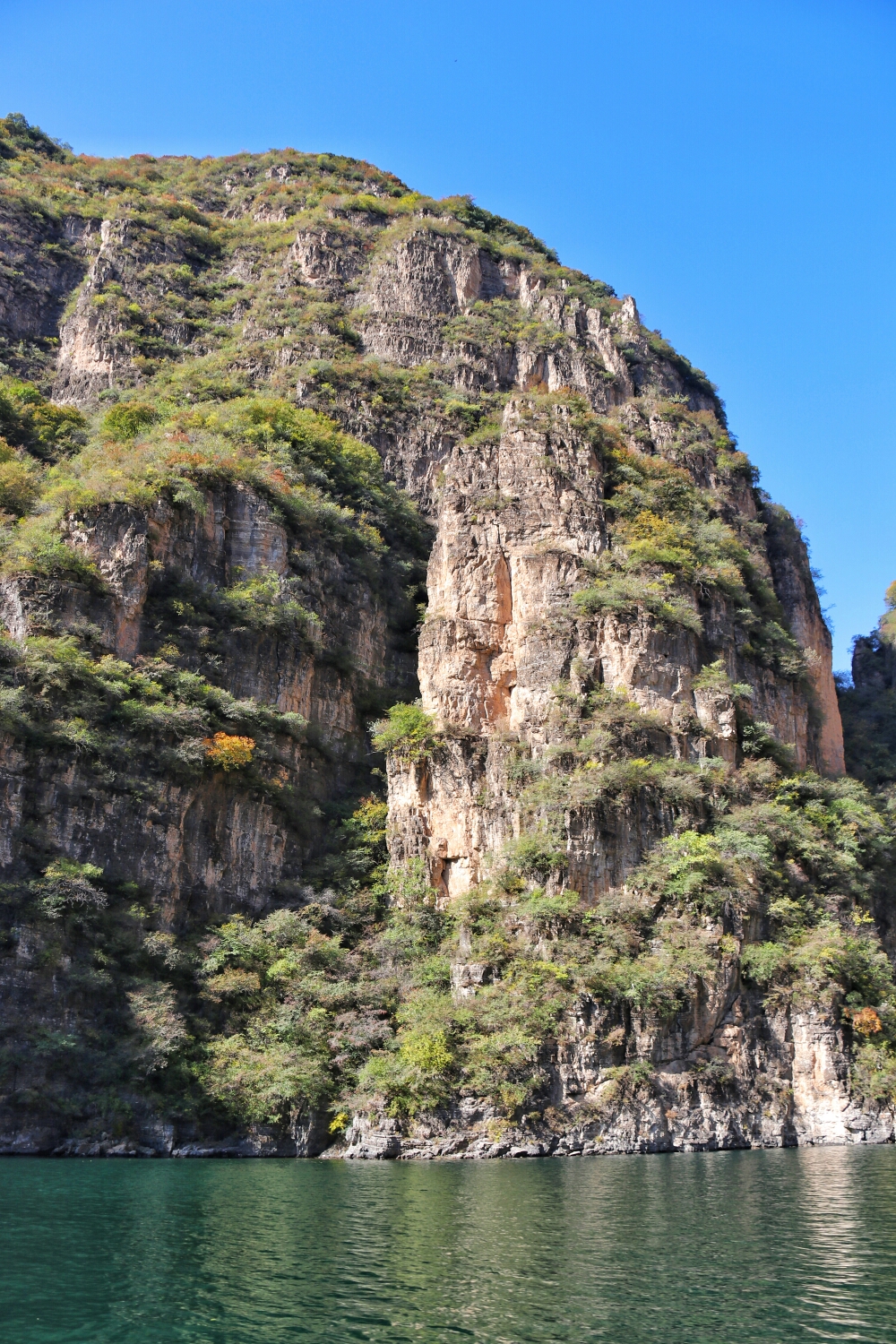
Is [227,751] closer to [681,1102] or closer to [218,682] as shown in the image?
[218,682]

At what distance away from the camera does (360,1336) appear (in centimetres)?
1111

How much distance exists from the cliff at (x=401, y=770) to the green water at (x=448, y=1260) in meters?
8.65

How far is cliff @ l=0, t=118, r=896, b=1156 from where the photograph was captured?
31500 mm

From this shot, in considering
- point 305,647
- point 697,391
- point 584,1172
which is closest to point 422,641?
point 305,647

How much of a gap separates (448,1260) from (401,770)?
27.8 meters

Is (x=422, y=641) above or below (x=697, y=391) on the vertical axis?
below

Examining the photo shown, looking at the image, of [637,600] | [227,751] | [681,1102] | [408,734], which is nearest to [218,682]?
[227,751]

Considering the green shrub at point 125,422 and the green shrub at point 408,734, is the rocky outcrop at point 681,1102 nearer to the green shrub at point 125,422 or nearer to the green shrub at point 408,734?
the green shrub at point 408,734

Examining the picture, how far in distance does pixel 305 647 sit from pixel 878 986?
24.2 metres

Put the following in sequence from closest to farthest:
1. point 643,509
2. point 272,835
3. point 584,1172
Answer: point 584,1172
point 272,835
point 643,509

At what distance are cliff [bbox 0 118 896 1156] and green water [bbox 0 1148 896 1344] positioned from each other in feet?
28.4

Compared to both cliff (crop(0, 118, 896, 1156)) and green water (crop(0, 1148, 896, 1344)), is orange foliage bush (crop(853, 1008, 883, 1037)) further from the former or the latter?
green water (crop(0, 1148, 896, 1344))

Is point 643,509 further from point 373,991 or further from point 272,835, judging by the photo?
point 373,991

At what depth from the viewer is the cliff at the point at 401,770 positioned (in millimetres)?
31500
